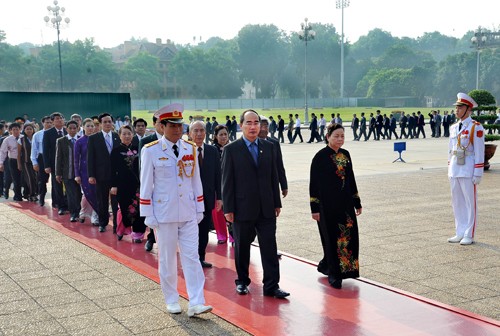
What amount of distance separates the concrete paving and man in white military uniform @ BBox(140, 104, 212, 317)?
289 mm

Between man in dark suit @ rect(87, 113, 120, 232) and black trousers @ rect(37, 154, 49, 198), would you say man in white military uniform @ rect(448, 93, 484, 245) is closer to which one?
man in dark suit @ rect(87, 113, 120, 232)

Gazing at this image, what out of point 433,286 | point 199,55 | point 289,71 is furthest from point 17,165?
point 289,71

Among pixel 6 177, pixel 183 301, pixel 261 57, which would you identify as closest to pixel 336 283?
pixel 183 301

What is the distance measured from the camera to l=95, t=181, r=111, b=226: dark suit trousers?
32.3 feet

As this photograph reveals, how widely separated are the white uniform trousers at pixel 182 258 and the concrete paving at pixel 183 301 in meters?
0.24

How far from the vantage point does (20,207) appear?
1261 centimetres

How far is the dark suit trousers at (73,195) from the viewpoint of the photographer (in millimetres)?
10845

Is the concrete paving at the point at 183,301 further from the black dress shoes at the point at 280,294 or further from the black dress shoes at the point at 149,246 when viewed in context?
the black dress shoes at the point at 280,294

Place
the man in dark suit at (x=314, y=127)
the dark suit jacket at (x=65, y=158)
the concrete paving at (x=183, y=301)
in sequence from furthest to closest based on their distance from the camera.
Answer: the man in dark suit at (x=314, y=127) → the dark suit jacket at (x=65, y=158) → the concrete paving at (x=183, y=301)

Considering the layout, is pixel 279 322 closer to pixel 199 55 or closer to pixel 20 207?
pixel 20 207

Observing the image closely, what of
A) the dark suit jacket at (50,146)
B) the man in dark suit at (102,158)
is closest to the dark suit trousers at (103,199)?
the man in dark suit at (102,158)

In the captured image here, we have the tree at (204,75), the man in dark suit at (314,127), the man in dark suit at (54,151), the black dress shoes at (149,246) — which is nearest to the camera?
the black dress shoes at (149,246)

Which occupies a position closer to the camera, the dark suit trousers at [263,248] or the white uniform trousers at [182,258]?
the white uniform trousers at [182,258]

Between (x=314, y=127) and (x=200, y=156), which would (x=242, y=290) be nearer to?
(x=200, y=156)
